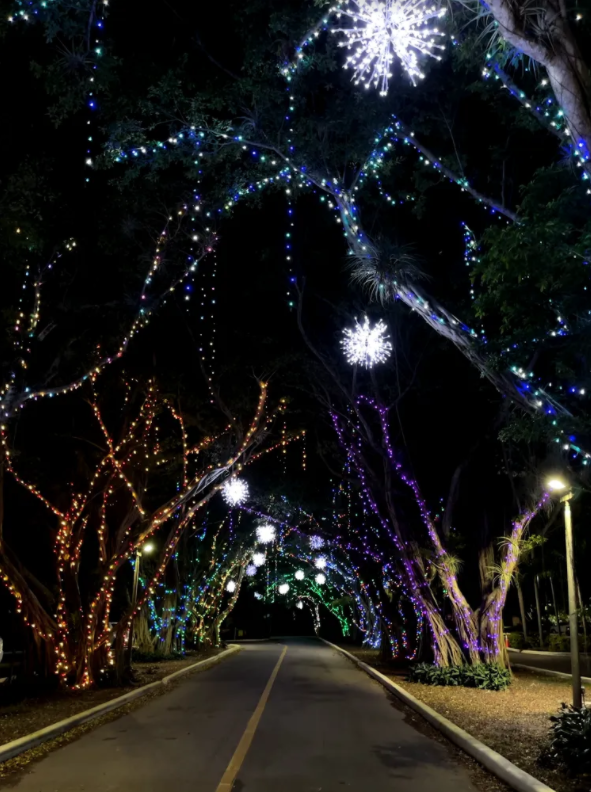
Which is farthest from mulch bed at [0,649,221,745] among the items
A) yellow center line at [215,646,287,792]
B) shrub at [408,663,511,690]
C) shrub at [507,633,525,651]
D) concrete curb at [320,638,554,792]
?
shrub at [507,633,525,651]

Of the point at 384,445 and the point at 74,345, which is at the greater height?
the point at 74,345

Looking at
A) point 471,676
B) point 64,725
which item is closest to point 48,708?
→ point 64,725

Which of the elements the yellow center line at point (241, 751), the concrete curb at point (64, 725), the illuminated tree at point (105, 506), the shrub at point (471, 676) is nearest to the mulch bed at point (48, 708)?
the concrete curb at point (64, 725)

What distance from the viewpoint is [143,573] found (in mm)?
29109

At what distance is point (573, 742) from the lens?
24.1 feet

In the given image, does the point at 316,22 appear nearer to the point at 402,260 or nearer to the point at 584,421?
the point at 402,260

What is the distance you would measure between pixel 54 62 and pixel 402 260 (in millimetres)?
5400

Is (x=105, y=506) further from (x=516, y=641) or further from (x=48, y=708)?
(x=516, y=641)

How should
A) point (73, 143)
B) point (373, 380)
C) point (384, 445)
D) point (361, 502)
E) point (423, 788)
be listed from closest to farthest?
point (423, 788), point (73, 143), point (373, 380), point (384, 445), point (361, 502)

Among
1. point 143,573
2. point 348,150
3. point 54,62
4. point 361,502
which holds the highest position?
point 54,62

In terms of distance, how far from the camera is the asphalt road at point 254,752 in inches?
281

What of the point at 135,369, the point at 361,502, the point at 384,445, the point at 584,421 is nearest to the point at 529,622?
the point at 361,502

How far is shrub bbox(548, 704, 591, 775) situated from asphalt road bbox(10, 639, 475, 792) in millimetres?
1032

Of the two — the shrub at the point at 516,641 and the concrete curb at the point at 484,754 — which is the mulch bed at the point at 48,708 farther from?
the shrub at the point at 516,641
